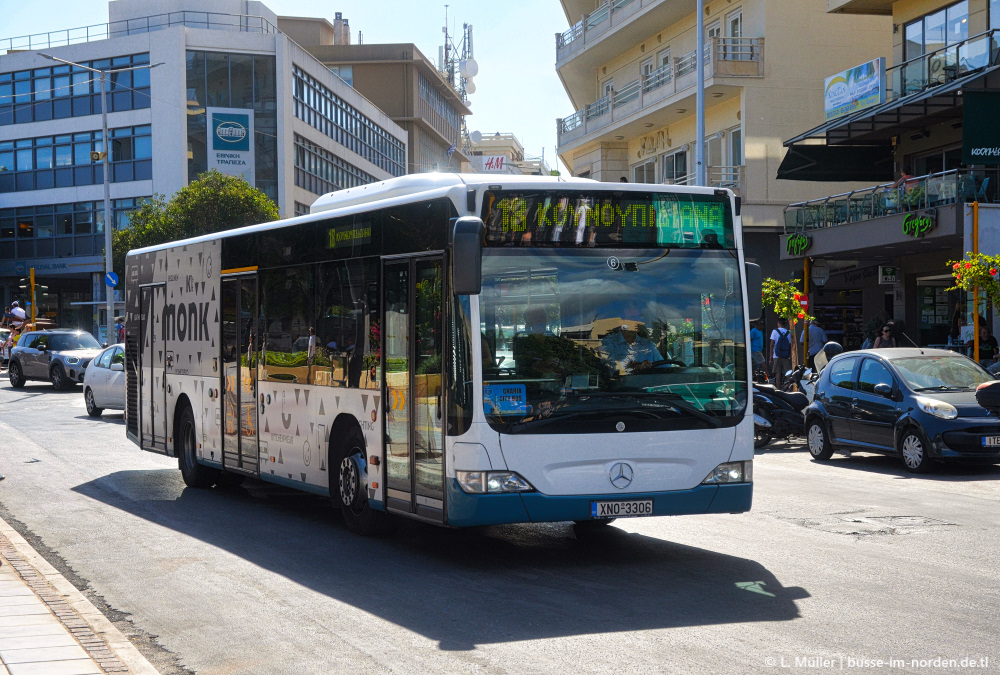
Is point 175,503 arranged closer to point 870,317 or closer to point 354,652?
point 354,652

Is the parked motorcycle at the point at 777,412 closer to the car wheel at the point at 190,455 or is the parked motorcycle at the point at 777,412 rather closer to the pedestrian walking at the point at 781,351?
the pedestrian walking at the point at 781,351

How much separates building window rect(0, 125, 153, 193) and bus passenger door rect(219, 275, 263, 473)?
48811 millimetres

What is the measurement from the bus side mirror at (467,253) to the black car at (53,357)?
3015 centimetres

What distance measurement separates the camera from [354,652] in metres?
6.52

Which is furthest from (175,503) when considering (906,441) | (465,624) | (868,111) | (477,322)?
(868,111)

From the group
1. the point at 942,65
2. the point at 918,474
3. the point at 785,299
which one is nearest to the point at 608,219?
the point at 918,474

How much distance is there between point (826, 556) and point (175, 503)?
22.5ft

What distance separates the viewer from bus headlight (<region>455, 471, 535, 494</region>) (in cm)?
848

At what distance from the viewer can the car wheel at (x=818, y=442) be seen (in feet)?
57.8

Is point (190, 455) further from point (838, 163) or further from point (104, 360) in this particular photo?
point (838, 163)

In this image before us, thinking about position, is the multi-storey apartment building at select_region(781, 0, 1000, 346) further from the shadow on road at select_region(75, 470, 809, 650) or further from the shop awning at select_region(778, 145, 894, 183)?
the shadow on road at select_region(75, 470, 809, 650)

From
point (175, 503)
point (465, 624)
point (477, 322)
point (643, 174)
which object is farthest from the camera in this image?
point (643, 174)

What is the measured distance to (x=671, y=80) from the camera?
39.9 m

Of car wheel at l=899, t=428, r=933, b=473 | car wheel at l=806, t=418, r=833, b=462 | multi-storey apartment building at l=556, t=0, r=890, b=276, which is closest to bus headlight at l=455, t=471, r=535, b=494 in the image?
car wheel at l=899, t=428, r=933, b=473
